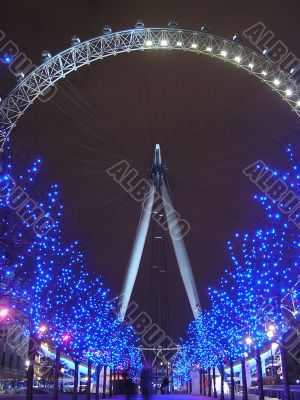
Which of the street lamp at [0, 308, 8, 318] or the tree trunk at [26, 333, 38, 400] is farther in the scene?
the tree trunk at [26, 333, 38, 400]

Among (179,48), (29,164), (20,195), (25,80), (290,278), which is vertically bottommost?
(290,278)

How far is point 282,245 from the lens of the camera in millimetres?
28109

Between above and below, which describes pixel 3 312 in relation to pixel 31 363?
above

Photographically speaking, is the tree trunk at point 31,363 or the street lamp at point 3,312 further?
the tree trunk at point 31,363

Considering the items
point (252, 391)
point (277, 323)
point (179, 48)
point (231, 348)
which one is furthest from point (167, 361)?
point (179, 48)

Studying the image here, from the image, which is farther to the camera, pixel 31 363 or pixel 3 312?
pixel 31 363

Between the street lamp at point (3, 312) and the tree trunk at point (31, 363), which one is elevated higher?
the street lamp at point (3, 312)

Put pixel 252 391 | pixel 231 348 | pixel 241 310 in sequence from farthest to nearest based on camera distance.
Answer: pixel 252 391, pixel 231 348, pixel 241 310

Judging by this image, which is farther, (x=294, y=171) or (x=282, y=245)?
(x=282, y=245)

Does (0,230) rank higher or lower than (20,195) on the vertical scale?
lower

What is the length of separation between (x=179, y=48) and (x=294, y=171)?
850 cm

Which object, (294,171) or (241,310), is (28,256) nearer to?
(294,171)

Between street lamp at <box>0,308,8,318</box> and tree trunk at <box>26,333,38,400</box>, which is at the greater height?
street lamp at <box>0,308,8,318</box>

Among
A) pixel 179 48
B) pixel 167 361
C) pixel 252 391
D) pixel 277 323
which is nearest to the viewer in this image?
pixel 179 48
